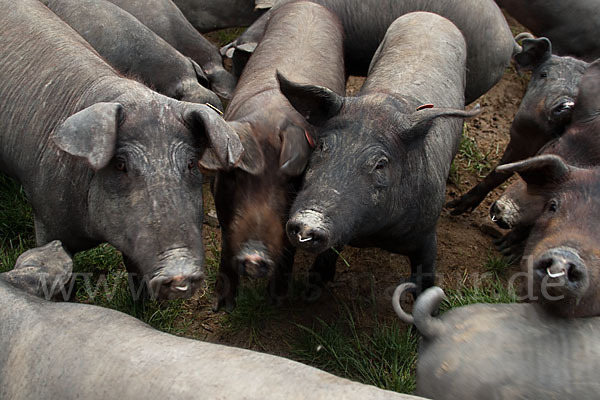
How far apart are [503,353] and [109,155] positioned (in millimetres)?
1825

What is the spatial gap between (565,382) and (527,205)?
1.49 metres

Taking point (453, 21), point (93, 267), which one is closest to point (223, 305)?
point (93, 267)

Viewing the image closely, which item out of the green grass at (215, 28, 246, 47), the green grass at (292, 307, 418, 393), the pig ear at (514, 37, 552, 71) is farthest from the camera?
the green grass at (215, 28, 246, 47)

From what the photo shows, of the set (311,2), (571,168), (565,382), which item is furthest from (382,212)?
(311,2)

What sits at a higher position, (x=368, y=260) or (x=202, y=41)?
(x=202, y=41)

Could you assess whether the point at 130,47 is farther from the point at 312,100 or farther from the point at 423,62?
the point at 423,62

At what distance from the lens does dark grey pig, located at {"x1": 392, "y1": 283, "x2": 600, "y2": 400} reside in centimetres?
247

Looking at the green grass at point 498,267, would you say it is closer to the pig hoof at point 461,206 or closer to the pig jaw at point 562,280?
the pig hoof at point 461,206

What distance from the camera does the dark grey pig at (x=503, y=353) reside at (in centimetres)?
247

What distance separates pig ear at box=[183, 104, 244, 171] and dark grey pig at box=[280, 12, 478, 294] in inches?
15.7

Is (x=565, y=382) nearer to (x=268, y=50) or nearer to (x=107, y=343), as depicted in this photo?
(x=107, y=343)

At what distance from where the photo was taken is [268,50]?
4.57 m

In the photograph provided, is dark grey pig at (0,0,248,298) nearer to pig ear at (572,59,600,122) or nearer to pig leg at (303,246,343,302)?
pig leg at (303,246,343,302)

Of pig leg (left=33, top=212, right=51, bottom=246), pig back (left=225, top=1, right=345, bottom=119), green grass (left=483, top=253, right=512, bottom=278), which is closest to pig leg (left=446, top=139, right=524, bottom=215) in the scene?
green grass (left=483, top=253, right=512, bottom=278)
